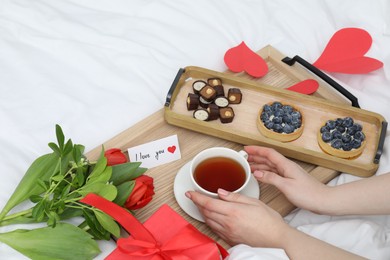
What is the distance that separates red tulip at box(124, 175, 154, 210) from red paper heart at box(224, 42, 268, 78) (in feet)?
1.34

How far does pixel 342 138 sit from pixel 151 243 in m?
0.44

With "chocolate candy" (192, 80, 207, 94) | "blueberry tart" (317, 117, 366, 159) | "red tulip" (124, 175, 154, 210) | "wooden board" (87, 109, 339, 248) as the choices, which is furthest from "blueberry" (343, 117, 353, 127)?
"red tulip" (124, 175, 154, 210)

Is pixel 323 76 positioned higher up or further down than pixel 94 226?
higher up

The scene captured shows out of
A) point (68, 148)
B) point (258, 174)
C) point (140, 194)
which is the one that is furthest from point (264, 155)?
point (68, 148)

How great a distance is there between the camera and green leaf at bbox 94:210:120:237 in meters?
0.79

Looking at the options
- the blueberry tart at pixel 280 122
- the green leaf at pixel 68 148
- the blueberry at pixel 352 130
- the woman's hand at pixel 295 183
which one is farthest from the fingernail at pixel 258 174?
the green leaf at pixel 68 148

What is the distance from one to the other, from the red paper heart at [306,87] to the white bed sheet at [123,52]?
12cm

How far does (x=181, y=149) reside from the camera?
39.9 inches

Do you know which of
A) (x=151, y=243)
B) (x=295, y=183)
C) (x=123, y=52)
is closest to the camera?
(x=151, y=243)

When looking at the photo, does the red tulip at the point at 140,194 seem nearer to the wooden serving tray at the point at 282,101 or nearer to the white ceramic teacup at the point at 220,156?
the white ceramic teacup at the point at 220,156

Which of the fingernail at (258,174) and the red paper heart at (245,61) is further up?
the red paper heart at (245,61)

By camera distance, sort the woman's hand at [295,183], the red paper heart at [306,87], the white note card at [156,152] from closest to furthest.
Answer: the woman's hand at [295,183] < the white note card at [156,152] < the red paper heart at [306,87]

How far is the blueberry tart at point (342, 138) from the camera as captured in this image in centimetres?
97

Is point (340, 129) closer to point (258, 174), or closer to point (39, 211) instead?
point (258, 174)
